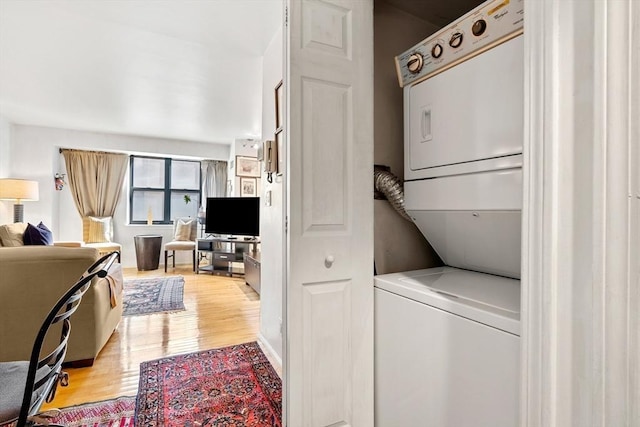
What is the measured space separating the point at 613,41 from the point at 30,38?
11.6ft

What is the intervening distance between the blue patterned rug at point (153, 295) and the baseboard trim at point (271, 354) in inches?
54.7

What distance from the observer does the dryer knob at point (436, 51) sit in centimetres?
119

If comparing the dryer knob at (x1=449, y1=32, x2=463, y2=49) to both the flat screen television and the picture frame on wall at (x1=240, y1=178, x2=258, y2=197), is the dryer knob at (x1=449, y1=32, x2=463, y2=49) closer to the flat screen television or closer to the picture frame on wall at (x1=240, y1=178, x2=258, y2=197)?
the flat screen television

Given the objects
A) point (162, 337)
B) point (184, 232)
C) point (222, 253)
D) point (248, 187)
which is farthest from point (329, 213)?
point (184, 232)

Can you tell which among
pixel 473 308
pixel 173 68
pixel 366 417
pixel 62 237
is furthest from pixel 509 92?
pixel 62 237

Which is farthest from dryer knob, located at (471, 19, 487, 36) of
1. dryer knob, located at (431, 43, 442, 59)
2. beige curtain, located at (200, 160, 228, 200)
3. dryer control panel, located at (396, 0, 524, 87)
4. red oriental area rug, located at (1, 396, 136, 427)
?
beige curtain, located at (200, 160, 228, 200)

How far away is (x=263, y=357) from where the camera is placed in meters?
2.35

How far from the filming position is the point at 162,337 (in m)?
2.71

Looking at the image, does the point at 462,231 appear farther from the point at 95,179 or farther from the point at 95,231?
the point at 95,179

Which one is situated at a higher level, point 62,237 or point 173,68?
point 173,68

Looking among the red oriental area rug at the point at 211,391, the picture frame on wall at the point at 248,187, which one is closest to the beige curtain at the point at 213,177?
the picture frame on wall at the point at 248,187

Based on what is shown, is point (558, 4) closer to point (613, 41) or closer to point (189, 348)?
point (613, 41)

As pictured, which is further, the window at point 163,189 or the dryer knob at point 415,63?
the window at point 163,189

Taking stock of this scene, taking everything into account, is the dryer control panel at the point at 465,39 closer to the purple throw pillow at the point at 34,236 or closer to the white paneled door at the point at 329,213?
the white paneled door at the point at 329,213
